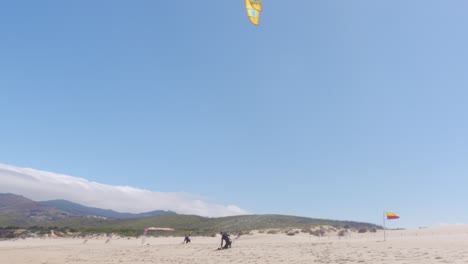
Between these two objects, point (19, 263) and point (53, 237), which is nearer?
point (19, 263)

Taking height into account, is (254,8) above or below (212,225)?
above

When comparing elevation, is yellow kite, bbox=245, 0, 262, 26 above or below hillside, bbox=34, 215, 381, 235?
above

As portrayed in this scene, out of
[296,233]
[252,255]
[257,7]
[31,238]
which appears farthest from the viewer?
[31,238]

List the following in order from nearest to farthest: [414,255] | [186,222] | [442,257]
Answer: [442,257] → [414,255] → [186,222]

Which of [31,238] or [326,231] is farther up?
[326,231]

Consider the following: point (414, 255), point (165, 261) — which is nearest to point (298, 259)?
point (414, 255)

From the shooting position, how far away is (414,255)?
15.2 meters

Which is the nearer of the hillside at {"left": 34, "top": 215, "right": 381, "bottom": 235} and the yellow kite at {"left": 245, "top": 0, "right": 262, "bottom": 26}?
the yellow kite at {"left": 245, "top": 0, "right": 262, "bottom": 26}

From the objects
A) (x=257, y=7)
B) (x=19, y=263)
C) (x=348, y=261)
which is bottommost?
(x=19, y=263)

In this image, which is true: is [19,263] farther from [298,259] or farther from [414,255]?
[414,255]

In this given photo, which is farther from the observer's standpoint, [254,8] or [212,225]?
[212,225]

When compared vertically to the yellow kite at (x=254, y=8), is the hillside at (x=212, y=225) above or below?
below

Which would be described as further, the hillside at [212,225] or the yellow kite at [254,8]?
the hillside at [212,225]

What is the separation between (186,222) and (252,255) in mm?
67725
